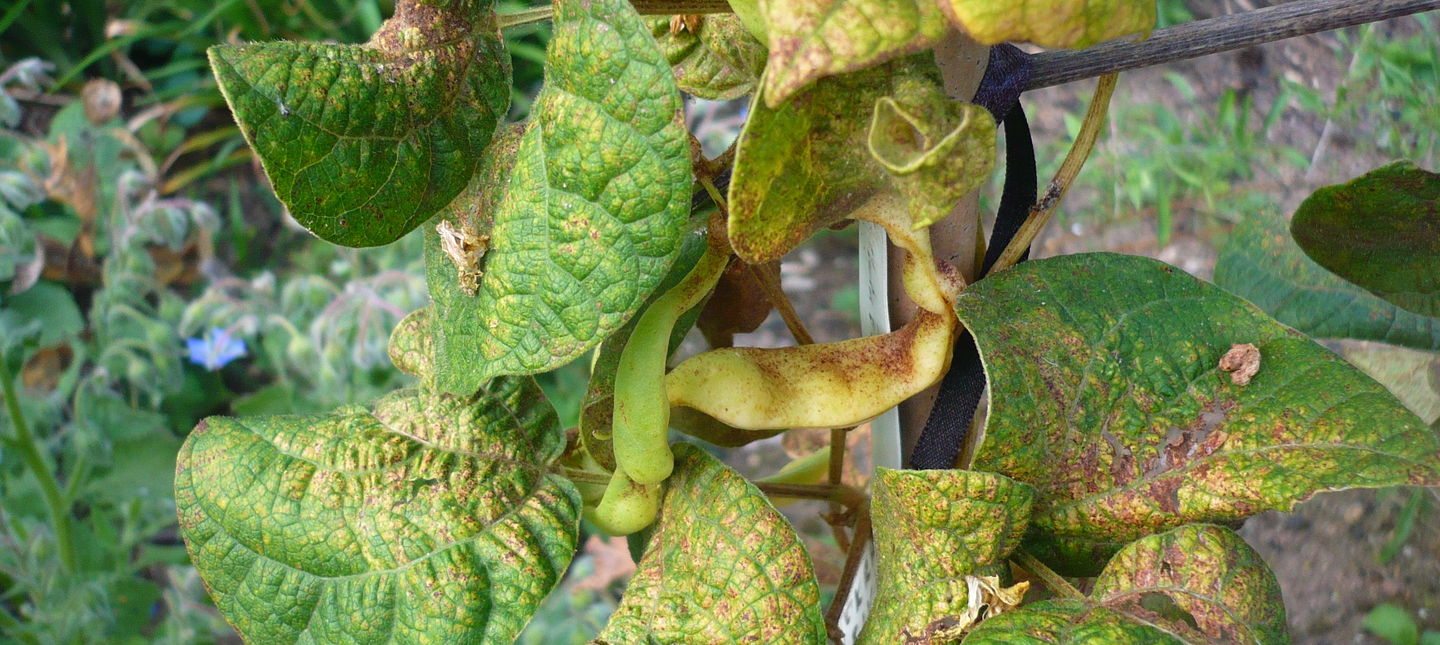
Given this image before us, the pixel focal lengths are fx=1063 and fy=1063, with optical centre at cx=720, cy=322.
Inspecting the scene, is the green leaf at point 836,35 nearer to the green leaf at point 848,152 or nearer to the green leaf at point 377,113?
the green leaf at point 848,152

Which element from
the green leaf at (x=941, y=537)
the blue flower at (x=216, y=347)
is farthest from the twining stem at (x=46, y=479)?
the green leaf at (x=941, y=537)

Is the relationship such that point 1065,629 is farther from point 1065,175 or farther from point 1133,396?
point 1065,175

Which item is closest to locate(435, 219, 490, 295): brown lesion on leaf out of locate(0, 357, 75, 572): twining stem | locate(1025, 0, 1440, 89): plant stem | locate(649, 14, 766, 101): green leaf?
locate(649, 14, 766, 101): green leaf

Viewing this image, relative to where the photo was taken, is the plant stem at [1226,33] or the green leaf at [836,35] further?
the plant stem at [1226,33]

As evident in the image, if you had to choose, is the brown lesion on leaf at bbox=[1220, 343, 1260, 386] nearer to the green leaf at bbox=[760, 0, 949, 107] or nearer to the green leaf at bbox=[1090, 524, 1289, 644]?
the green leaf at bbox=[1090, 524, 1289, 644]

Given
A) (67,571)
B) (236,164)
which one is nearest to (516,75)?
(236,164)
